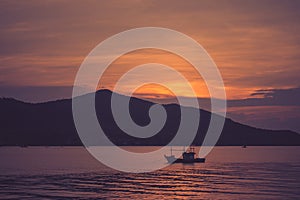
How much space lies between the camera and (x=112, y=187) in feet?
303

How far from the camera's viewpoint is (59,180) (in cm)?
10319

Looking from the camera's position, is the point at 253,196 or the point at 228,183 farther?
the point at 228,183

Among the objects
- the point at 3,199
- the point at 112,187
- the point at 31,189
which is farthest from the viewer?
the point at 112,187

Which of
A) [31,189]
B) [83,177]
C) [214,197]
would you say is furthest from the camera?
[83,177]

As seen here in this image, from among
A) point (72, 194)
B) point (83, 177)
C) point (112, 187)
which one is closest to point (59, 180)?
point (83, 177)

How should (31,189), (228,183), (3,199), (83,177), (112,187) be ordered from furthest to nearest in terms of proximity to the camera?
(83,177)
(228,183)
(112,187)
(31,189)
(3,199)

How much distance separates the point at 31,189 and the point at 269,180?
1870 inches

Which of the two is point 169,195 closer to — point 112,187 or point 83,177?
point 112,187

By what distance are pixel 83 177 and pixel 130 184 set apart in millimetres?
16559

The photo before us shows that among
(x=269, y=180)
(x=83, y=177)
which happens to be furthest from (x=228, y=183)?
(x=83, y=177)

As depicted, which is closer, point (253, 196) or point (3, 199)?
point (3, 199)

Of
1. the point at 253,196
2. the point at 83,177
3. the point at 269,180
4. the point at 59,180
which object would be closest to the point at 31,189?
the point at 59,180

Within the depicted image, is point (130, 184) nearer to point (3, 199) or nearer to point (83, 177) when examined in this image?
point (83, 177)

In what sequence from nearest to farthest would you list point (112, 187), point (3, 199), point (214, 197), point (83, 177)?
point (3, 199) < point (214, 197) < point (112, 187) < point (83, 177)
